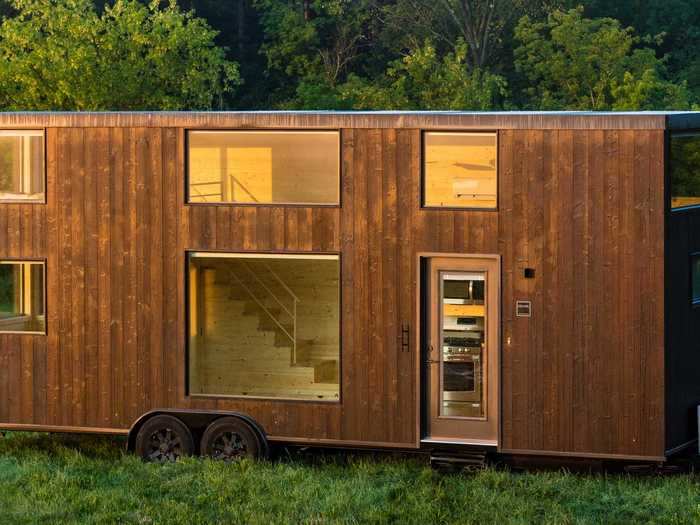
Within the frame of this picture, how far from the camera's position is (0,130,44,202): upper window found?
631 inches

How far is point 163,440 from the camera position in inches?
619

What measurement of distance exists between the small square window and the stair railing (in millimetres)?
3910

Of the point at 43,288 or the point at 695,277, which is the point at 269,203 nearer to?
the point at 43,288

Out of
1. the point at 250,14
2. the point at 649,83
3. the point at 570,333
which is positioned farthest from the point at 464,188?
the point at 250,14

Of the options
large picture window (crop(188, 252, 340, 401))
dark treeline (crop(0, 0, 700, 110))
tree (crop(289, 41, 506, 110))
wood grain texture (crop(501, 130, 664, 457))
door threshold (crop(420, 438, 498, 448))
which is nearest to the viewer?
wood grain texture (crop(501, 130, 664, 457))

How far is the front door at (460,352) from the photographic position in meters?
14.9

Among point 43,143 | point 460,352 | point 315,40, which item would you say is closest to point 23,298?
point 43,143

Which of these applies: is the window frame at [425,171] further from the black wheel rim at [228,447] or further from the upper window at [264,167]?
the black wheel rim at [228,447]

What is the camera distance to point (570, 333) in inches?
576

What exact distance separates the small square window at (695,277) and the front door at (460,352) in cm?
198

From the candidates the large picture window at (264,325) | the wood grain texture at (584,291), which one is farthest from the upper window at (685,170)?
the large picture window at (264,325)

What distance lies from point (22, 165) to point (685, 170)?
683cm

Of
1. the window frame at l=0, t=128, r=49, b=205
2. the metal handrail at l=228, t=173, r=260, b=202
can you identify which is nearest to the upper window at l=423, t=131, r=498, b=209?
the metal handrail at l=228, t=173, r=260, b=202

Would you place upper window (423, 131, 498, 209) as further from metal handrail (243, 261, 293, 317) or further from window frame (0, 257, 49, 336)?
window frame (0, 257, 49, 336)
